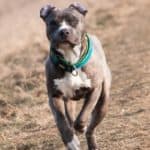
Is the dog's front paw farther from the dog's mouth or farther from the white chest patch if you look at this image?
the dog's mouth

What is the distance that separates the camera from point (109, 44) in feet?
59.2

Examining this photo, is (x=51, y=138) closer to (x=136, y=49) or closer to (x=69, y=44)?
(x=69, y=44)

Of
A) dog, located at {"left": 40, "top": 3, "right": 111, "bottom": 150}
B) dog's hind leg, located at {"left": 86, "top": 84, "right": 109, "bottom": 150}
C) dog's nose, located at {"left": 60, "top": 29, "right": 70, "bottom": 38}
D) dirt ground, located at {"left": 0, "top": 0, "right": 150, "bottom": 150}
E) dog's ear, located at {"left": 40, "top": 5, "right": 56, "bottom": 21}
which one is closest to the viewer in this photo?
dog's nose, located at {"left": 60, "top": 29, "right": 70, "bottom": 38}

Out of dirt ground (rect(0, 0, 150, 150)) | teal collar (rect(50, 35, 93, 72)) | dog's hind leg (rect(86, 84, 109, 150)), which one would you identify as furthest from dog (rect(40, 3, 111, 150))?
dirt ground (rect(0, 0, 150, 150))

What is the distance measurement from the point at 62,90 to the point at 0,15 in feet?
56.7

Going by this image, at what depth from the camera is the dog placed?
9305 mm

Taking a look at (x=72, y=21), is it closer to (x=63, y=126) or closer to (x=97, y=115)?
(x=63, y=126)

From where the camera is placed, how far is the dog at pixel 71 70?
30.5 feet

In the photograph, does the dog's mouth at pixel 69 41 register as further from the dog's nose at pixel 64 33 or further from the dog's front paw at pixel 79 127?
the dog's front paw at pixel 79 127

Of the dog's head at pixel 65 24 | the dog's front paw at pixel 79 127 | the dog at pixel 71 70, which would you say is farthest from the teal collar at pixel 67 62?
the dog's front paw at pixel 79 127

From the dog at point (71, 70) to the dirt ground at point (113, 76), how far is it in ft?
2.92

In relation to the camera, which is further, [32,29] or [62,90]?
[32,29]

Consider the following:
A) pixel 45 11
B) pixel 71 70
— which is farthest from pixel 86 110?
pixel 45 11

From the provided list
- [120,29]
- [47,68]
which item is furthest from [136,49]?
[47,68]
